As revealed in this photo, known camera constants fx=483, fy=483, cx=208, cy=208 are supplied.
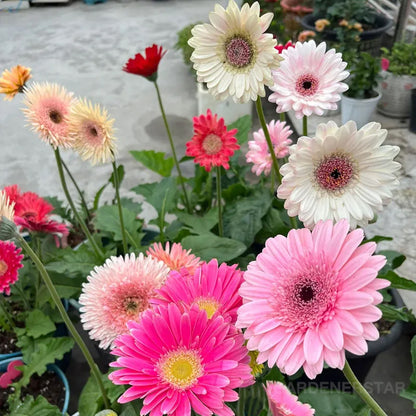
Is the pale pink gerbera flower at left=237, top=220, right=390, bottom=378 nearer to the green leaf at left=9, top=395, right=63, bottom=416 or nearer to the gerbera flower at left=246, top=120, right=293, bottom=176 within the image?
the green leaf at left=9, top=395, right=63, bottom=416

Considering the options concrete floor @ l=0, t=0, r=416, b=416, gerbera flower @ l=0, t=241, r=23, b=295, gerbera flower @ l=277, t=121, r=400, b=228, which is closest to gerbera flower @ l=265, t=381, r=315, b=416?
gerbera flower @ l=277, t=121, r=400, b=228

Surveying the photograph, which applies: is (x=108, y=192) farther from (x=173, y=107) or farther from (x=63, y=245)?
(x=173, y=107)

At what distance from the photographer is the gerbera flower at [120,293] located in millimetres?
747

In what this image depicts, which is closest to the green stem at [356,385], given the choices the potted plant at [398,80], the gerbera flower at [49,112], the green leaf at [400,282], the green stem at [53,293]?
the green stem at [53,293]

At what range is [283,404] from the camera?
1.78 feet

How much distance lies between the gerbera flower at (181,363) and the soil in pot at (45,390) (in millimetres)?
1018

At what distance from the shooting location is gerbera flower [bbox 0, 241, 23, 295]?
3.65 ft

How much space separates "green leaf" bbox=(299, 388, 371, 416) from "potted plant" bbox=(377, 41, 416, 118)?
8.07 ft

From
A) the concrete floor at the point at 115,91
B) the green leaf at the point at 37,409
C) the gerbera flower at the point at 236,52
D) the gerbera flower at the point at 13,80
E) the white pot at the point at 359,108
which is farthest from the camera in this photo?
the white pot at the point at 359,108

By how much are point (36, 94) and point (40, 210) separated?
36 cm

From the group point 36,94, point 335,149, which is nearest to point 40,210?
point 36,94

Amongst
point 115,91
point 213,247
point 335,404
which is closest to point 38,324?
point 213,247

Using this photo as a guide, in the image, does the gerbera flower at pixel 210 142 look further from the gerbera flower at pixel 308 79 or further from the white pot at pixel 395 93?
the white pot at pixel 395 93

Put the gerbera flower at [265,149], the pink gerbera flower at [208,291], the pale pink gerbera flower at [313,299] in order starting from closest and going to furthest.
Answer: the pale pink gerbera flower at [313,299], the pink gerbera flower at [208,291], the gerbera flower at [265,149]
